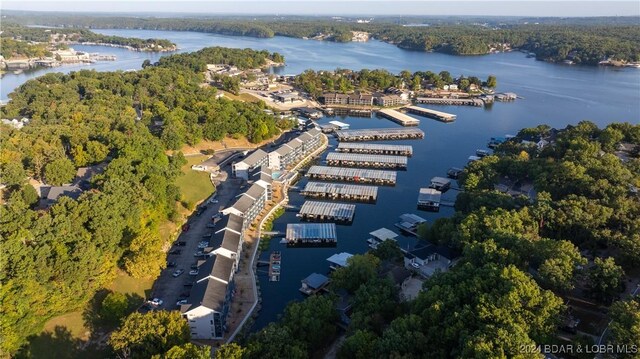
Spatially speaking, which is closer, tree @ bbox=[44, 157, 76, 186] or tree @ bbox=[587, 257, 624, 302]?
tree @ bbox=[587, 257, 624, 302]

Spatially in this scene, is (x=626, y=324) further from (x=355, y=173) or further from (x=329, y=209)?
(x=355, y=173)

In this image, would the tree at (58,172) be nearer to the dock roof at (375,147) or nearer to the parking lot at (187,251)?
the parking lot at (187,251)

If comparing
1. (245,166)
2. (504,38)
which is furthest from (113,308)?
(504,38)


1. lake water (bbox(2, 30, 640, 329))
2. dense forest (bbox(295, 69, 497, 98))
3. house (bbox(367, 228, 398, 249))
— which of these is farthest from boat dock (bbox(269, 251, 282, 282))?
dense forest (bbox(295, 69, 497, 98))

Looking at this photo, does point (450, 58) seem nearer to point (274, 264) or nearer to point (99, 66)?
point (99, 66)

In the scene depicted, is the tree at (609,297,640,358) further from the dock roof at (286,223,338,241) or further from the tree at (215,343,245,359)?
the dock roof at (286,223,338,241)

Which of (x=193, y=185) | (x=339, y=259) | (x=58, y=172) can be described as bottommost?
(x=339, y=259)

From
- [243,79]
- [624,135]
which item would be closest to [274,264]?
[624,135]
